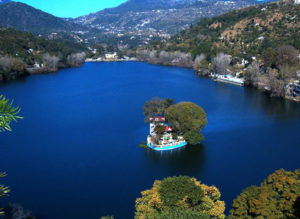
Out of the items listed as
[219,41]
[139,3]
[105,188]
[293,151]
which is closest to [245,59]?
[219,41]

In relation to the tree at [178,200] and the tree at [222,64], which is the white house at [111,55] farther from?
the tree at [178,200]

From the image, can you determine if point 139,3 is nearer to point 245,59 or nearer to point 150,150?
point 245,59

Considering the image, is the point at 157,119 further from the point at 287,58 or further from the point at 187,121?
the point at 287,58

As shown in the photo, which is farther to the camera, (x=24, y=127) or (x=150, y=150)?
(x=24, y=127)

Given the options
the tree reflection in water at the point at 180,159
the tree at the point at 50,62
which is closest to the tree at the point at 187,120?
the tree reflection in water at the point at 180,159

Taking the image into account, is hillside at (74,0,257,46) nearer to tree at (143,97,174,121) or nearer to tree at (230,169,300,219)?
tree at (143,97,174,121)

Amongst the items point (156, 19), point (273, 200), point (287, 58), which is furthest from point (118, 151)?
point (156, 19)
